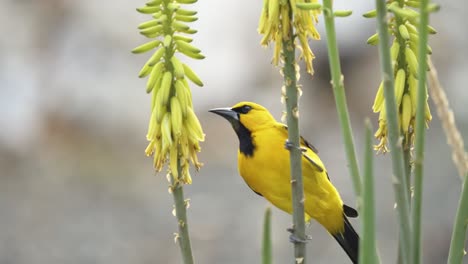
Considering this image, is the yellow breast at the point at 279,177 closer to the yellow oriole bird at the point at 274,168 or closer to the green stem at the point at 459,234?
the yellow oriole bird at the point at 274,168

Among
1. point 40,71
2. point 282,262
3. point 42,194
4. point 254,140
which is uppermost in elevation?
point 40,71

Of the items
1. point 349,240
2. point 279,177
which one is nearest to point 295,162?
point 279,177

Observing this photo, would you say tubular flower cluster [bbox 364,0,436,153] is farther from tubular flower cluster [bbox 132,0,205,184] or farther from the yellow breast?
the yellow breast

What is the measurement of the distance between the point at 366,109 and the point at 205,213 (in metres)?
1.40

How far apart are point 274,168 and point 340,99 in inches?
52.0

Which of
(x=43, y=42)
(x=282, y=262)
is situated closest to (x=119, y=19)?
(x=43, y=42)

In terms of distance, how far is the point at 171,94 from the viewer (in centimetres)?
151

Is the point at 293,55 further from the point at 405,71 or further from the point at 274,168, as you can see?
the point at 274,168

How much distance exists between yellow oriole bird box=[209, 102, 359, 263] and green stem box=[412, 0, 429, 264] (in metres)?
1.27

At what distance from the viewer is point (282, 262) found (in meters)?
5.38

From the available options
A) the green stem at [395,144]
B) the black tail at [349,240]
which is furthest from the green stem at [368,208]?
the black tail at [349,240]

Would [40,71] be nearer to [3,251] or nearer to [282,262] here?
[3,251]

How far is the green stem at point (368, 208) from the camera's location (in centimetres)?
95

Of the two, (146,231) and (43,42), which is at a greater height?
(43,42)
